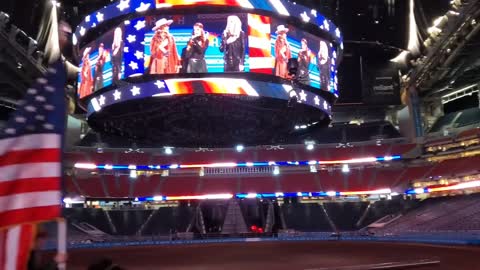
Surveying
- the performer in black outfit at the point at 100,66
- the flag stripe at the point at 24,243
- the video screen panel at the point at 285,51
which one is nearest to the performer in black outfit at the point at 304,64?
the video screen panel at the point at 285,51

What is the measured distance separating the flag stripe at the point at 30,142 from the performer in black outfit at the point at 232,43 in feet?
65.1

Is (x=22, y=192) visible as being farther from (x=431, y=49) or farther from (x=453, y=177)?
(x=453, y=177)

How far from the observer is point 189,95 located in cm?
2470

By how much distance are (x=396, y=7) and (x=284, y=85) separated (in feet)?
95.5

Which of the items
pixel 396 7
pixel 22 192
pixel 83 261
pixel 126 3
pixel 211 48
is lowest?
pixel 83 261

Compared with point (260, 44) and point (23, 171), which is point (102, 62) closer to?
point (260, 44)

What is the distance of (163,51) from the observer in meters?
24.3

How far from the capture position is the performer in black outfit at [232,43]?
80.5 feet

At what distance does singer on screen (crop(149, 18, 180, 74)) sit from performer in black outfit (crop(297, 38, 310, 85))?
7.50 metres

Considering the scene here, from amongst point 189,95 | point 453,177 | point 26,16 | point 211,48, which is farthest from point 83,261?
point 453,177

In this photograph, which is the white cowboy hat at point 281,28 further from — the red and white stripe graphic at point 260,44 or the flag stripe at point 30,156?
the flag stripe at point 30,156

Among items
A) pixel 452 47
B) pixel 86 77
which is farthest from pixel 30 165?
pixel 452 47

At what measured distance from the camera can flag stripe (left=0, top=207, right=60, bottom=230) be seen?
4906 mm

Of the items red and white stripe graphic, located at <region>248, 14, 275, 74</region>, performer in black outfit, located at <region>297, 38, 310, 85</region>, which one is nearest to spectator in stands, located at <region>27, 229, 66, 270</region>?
red and white stripe graphic, located at <region>248, 14, 275, 74</region>
